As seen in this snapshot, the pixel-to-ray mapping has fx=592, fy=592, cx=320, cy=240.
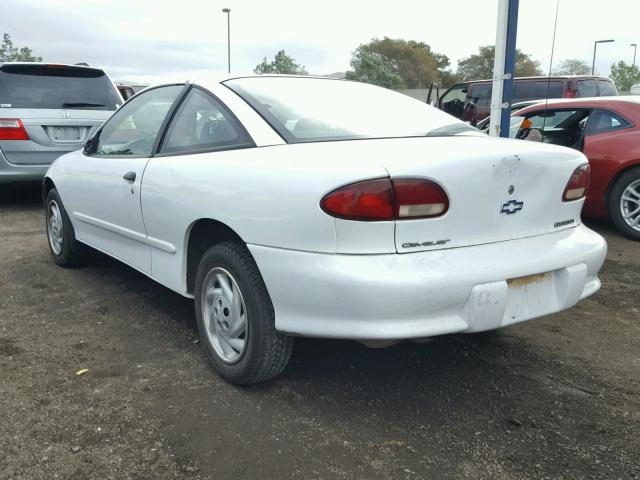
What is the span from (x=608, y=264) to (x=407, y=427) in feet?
10.4

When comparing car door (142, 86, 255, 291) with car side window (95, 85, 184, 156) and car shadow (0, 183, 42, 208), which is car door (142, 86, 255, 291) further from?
car shadow (0, 183, 42, 208)

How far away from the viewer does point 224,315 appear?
9.14 ft

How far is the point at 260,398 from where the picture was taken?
8.80 ft

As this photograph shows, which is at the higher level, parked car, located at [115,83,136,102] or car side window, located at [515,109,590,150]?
parked car, located at [115,83,136,102]

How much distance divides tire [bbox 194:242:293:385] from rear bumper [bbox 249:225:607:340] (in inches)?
4.8

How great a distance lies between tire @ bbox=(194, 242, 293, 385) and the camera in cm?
253

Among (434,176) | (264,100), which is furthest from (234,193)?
(434,176)

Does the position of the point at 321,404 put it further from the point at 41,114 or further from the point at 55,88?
the point at 55,88

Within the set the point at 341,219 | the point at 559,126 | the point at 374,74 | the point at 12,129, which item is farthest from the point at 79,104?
the point at 374,74

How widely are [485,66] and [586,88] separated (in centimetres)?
4916

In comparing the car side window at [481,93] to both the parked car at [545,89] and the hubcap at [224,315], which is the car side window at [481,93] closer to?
the parked car at [545,89]

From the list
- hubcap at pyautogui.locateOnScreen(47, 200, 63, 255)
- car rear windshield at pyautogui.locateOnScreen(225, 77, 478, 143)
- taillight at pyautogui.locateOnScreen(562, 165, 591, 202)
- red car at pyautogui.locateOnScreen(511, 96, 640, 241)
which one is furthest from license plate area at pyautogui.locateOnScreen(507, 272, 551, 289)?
hubcap at pyautogui.locateOnScreen(47, 200, 63, 255)

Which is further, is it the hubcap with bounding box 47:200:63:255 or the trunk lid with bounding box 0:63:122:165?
the trunk lid with bounding box 0:63:122:165

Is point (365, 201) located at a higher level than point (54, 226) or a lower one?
higher
